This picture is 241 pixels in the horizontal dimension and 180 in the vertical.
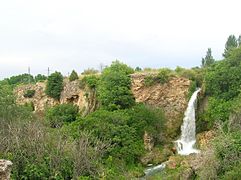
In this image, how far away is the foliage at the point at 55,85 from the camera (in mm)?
49031

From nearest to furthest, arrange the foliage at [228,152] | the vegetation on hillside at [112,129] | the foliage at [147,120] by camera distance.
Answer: the foliage at [228,152] → the vegetation on hillside at [112,129] → the foliage at [147,120]

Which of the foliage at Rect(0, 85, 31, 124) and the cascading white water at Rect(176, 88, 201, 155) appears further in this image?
the cascading white water at Rect(176, 88, 201, 155)

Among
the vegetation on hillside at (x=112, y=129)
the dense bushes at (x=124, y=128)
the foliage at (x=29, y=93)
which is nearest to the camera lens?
the vegetation on hillside at (x=112, y=129)

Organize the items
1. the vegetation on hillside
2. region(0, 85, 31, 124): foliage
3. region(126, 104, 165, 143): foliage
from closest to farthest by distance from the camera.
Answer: the vegetation on hillside → region(0, 85, 31, 124): foliage → region(126, 104, 165, 143): foliage

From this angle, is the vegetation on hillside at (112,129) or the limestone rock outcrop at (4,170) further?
the vegetation on hillside at (112,129)

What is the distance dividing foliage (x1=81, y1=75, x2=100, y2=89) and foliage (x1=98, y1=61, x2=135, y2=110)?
2293mm

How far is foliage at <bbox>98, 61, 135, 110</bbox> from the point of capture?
133 feet

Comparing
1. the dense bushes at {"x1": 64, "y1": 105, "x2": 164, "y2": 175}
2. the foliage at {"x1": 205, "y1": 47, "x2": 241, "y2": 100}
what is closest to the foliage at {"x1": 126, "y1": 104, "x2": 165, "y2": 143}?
the dense bushes at {"x1": 64, "y1": 105, "x2": 164, "y2": 175}

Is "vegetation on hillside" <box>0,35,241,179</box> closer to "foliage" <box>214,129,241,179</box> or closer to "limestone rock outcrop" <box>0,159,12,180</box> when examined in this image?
"foliage" <box>214,129,241,179</box>

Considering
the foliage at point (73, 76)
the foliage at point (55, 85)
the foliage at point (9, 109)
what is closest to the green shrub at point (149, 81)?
the foliage at point (73, 76)

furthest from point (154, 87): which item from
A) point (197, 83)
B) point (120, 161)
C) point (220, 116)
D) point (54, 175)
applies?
point (54, 175)

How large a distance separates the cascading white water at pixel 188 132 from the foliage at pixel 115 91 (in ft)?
17.7

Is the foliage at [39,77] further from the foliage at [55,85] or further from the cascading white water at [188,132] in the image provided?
the cascading white water at [188,132]

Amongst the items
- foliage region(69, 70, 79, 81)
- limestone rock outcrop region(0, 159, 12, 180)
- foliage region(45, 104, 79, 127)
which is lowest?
limestone rock outcrop region(0, 159, 12, 180)
